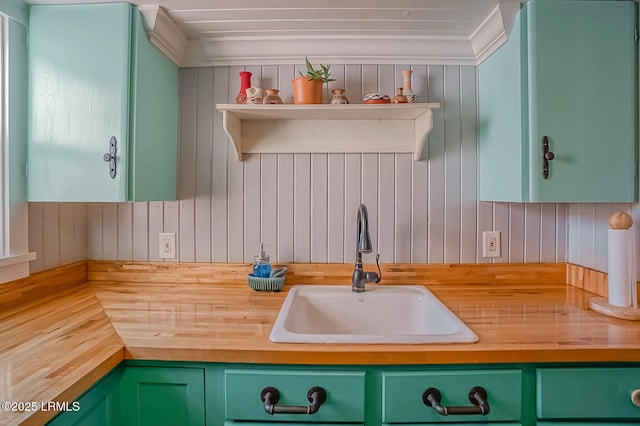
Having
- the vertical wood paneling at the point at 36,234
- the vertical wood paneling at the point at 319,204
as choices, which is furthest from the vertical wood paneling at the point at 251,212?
the vertical wood paneling at the point at 36,234

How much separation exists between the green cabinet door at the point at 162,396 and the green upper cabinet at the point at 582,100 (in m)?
1.21

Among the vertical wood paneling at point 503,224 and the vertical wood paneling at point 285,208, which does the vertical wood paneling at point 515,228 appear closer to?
the vertical wood paneling at point 503,224

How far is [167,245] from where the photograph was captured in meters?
1.51

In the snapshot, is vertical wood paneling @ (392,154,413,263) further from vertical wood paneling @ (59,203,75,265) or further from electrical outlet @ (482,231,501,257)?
vertical wood paneling @ (59,203,75,265)

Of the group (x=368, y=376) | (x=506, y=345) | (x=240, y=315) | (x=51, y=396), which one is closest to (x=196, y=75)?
(x=240, y=315)

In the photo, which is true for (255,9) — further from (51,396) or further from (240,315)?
(51,396)

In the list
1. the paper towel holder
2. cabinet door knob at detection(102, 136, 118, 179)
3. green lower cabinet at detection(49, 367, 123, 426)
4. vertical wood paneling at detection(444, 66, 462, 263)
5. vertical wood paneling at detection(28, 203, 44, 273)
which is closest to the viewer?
green lower cabinet at detection(49, 367, 123, 426)

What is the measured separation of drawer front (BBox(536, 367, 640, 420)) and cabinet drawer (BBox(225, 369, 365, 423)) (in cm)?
48

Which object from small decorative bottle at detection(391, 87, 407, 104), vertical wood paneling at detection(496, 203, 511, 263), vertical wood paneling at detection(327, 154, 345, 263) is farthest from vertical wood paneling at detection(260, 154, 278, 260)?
vertical wood paneling at detection(496, 203, 511, 263)

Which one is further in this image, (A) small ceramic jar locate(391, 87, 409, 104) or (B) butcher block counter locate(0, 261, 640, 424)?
(A) small ceramic jar locate(391, 87, 409, 104)

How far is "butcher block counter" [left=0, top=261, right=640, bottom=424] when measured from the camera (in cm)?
82

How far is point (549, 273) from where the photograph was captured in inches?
58.1

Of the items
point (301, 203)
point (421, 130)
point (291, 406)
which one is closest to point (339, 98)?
point (421, 130)

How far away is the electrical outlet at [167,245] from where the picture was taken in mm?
1509
